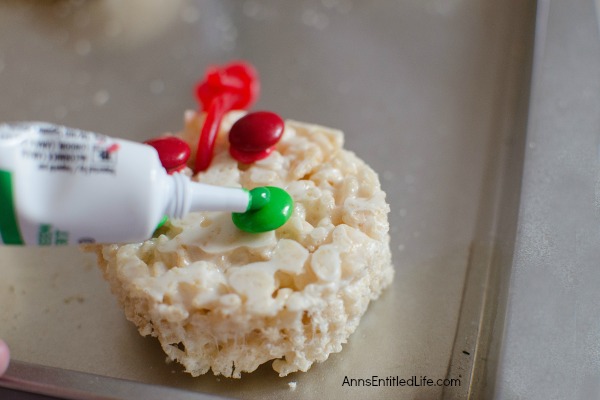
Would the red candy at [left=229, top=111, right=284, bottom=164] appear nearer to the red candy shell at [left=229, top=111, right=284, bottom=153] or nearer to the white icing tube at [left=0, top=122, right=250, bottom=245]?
the red candy shell at [left=229, top=111, right=284, bottom=153]

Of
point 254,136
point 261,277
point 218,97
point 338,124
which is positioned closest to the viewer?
point 261,277

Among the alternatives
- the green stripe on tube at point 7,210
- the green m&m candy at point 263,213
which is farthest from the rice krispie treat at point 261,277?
the green stripe on tube at point 7,210

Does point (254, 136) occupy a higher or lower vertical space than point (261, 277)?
higher

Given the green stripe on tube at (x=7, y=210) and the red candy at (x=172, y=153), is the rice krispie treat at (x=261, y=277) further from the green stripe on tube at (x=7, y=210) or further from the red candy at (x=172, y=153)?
the green stripe on tube at (x=7, y=210)

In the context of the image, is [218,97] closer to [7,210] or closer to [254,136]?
→ [254,136]

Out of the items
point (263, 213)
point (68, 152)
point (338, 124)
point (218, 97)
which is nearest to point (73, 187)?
point (68, 152)

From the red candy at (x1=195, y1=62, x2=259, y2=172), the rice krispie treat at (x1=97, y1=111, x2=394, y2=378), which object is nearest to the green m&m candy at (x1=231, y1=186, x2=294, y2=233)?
the rice krispie treat at (x1=97, y1=111, x2=394, y2=378)
